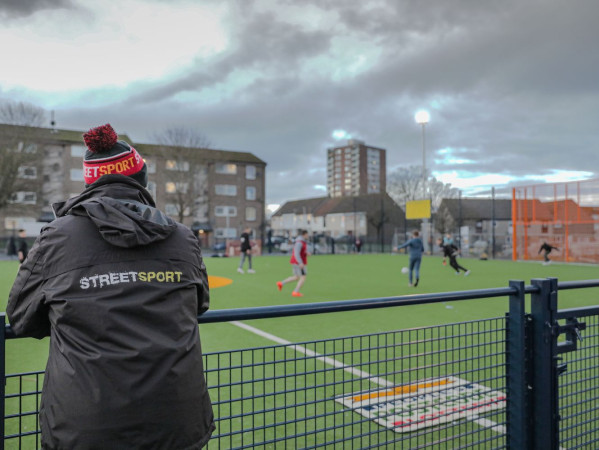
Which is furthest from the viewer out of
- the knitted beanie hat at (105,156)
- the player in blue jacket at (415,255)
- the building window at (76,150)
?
the building window at (76,150)

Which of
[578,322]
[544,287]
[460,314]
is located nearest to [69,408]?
[544,287]

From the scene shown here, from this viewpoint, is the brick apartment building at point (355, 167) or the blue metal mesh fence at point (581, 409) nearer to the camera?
the blue metal mesh fence at point (581, 409)

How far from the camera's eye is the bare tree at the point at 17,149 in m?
40.4

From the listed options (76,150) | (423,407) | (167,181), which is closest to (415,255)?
(423,407)

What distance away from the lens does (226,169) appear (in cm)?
7012

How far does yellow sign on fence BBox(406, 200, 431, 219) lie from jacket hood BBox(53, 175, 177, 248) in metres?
35.3

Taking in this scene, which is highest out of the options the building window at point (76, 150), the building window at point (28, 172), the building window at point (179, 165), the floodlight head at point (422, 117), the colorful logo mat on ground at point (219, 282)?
the building window at point (76, 150)

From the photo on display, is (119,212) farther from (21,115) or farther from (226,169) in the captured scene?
(226,169)

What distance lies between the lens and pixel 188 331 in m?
1.76

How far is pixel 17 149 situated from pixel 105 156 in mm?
47437

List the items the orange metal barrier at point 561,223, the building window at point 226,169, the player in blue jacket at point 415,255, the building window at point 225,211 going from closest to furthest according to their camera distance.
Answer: the player in blue jacket at point 415,255, the orange metal barrier at point 561,223, the building window at point 225,211, the building window at point 226,169

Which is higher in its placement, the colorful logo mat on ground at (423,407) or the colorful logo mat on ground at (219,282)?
the colorful logo mat on ground at (423,407)

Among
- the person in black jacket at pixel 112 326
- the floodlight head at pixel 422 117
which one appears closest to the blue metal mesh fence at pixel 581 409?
the person in black jacket at pixel 112 326

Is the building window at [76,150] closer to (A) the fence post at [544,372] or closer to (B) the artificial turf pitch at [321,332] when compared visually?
(B) the artificial turf pitch at [321,332]
